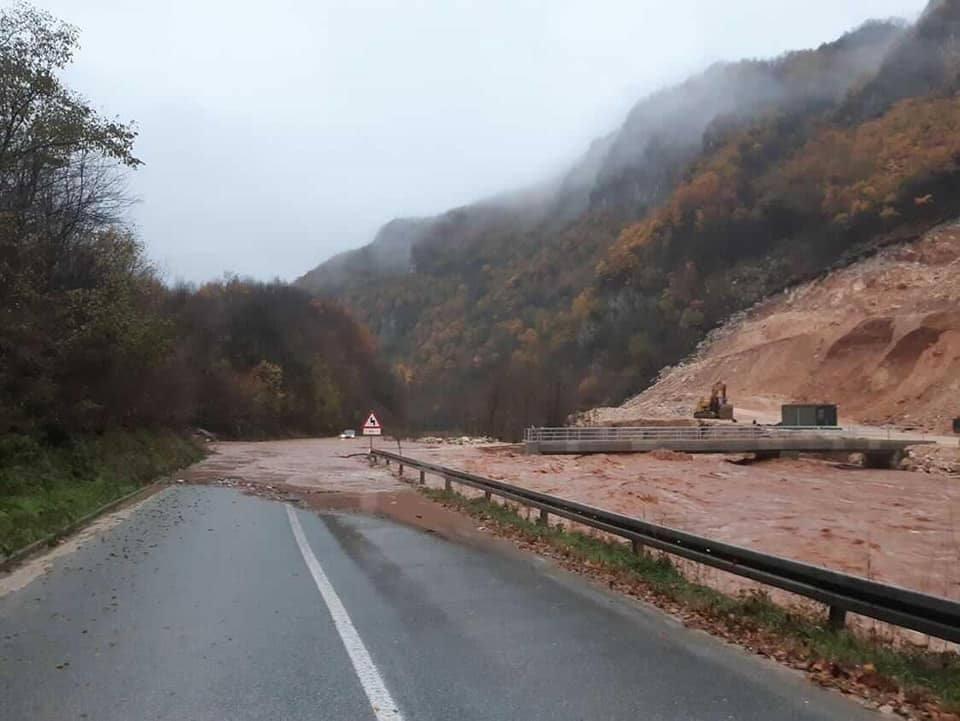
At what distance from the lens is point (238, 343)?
102438mm

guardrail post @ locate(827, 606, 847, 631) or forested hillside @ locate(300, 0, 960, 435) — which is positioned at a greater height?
forested hillside @ locate(300, 0, 960, 435)

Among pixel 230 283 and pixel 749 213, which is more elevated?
pixel 749 213

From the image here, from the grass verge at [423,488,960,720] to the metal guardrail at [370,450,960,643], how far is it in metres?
0.24

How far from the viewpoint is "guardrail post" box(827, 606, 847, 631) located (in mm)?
7711

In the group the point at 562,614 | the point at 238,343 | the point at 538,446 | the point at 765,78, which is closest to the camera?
the point at 562,614

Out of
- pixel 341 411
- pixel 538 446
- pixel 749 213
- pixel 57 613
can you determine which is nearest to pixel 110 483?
pixel 57 613

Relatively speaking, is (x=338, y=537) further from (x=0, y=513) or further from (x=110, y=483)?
(x=110, y=483)

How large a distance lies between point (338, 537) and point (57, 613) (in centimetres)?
643

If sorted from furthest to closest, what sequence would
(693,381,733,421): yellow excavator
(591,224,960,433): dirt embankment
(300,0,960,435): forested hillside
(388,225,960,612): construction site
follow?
(300,0,960,435): forested hillside → (591,224,960,433): dirt embankment → (693,381,733,421): yellow excavator → (388,225,960,612): construction site

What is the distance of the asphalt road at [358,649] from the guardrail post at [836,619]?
118 cm

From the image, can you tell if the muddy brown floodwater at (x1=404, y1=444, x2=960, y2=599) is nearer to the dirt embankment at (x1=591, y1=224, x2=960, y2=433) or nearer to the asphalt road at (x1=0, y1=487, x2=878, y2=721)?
the asphalt road at (x1=0, y1=487, x2=878, y2=721)

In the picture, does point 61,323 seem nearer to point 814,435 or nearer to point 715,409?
point 814,435

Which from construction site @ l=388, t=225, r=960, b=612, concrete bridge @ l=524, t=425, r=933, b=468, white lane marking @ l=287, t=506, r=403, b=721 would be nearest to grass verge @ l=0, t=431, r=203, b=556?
white lane marking @ l=287, t=506, r=403, b=721

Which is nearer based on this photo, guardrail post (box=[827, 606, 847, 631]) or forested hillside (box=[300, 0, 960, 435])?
guardrail post (box=[827, 606, 847, 631])
